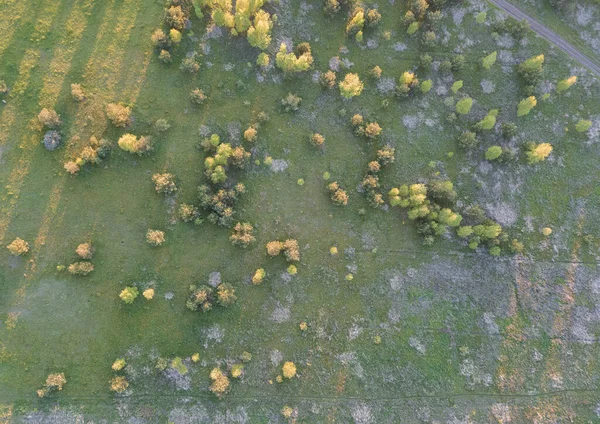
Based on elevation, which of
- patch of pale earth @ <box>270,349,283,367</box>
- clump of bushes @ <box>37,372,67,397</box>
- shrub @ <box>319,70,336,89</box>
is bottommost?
clump of bushes @ <box>37,372,67,397</box>

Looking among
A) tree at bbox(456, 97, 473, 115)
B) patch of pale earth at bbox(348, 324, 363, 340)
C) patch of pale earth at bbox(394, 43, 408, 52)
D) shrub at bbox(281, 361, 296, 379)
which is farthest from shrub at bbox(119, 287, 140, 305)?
tree at bbox(456, 97, 473, 115)

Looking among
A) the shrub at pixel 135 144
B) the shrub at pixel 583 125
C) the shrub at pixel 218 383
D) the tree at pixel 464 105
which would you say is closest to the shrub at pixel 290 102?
the shrub at pixel 135 144

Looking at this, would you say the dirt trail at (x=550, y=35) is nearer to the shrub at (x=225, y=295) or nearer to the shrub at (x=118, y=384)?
the shrub at (x=225, y=295)

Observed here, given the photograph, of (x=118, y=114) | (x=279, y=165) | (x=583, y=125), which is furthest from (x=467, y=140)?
(x=118, y=114)

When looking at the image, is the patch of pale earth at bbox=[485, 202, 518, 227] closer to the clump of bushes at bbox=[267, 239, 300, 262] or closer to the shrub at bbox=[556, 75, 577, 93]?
the shrub at bbox=[556, 75, 577, 93]

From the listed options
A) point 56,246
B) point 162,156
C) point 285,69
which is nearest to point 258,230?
point 162,156

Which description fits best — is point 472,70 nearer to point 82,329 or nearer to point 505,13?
point 505,13
